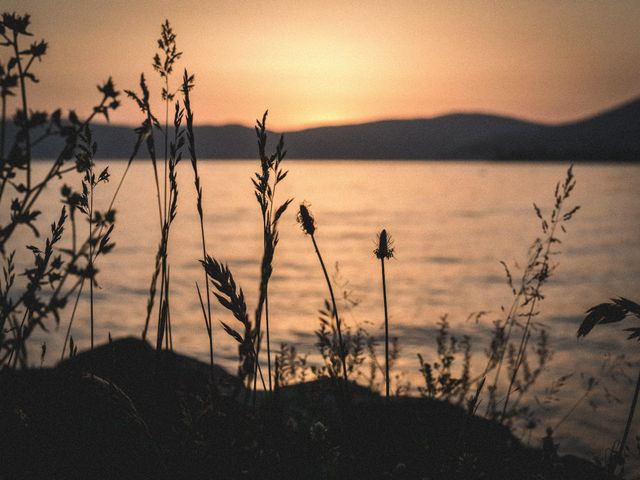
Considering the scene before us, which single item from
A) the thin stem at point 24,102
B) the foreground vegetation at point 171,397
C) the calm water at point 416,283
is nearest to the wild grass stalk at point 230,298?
the foreground vegetation at point 171,397

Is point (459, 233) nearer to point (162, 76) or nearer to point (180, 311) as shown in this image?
point (180, 311)

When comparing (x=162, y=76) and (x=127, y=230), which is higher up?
(x=162, y=76)

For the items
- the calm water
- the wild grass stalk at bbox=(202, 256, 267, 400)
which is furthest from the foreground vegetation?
the calm water

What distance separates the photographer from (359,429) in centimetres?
355

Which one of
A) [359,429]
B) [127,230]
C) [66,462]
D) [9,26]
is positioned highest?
[9,26]

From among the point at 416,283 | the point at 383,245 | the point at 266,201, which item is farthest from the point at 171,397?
the point at 416,283

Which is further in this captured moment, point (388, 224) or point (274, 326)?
point (388, 224)

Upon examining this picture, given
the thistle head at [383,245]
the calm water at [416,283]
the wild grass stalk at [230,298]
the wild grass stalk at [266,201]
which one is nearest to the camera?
the wild grass stalk at [230,298]

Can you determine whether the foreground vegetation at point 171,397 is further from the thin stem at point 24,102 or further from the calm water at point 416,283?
the calm water at point 416,283

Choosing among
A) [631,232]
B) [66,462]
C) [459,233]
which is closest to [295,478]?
[66,462]

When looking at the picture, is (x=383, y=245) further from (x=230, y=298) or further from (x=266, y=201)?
(x=230, y=298)

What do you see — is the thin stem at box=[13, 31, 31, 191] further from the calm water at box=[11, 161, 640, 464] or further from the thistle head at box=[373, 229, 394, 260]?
the calm water at box=[11, 161, 640, 464]

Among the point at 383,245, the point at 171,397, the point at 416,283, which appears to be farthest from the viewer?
the point at 416,283

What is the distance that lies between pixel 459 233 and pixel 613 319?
30.9 metres
